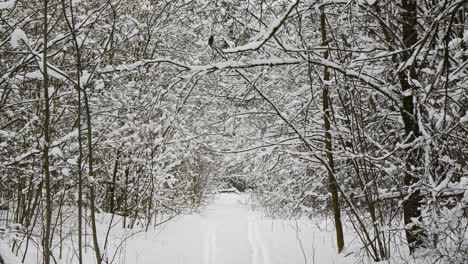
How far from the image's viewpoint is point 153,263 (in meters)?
3.86

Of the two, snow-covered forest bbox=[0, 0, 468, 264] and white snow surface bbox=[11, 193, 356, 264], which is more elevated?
snow-covered forest bbox=[0, 0, 468, 264]

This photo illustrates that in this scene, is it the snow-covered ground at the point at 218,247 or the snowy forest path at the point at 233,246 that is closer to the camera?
the snow-covered ground at the point at 218,247

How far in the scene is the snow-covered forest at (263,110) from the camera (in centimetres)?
224

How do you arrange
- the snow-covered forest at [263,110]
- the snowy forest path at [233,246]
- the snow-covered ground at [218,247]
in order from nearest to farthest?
the snow-covered forest at [263,110], the snow-covered ground at [218,247], the snowy forest path at [233,246]

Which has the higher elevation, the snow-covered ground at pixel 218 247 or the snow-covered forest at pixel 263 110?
the snow-covered forest at pixel 263 110

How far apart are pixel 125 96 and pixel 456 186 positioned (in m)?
5.29

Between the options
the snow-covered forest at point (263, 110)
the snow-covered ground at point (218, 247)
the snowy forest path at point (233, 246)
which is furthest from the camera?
→ the snowy forest path at point (233, 246)

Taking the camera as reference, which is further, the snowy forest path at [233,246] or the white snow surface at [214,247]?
the snowy forest path at [233,246]

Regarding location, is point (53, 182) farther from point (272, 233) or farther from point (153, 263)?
point (272, 233)

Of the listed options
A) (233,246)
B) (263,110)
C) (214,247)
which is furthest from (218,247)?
(263,110)

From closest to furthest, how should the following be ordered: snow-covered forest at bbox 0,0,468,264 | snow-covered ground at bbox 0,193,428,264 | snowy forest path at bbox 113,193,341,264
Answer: snow-covered forest at bbox 0,0,468,264 → snow-covered ground at bbox 0,193,428,264 → snowy forest path at bbox 113,193,341,264

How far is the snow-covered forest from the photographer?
7.36 feet

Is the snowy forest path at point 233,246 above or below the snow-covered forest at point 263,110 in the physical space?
below

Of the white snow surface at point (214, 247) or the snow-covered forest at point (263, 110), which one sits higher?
the snow-covered forest at point (263, 110)
